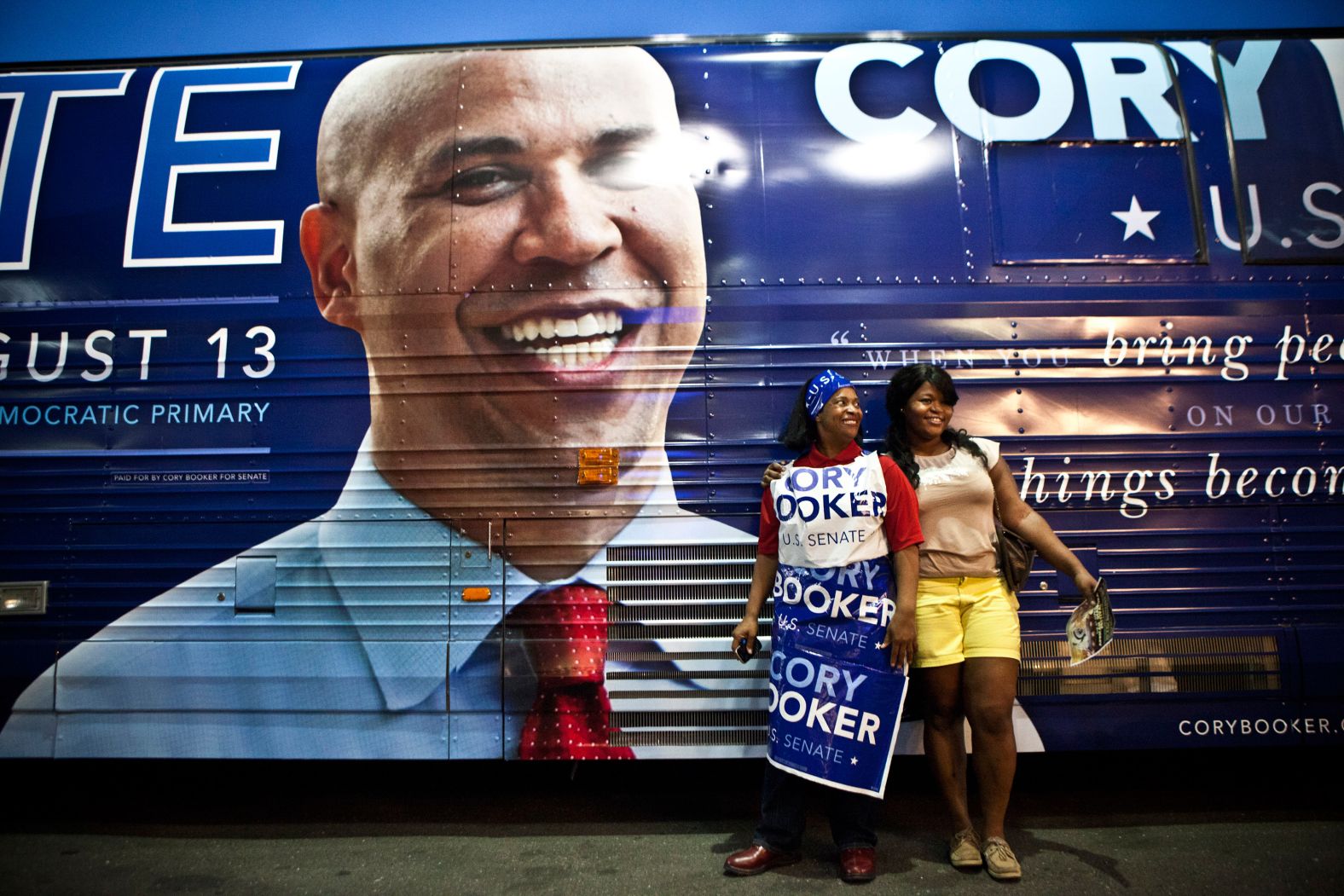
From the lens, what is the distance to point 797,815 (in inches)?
128

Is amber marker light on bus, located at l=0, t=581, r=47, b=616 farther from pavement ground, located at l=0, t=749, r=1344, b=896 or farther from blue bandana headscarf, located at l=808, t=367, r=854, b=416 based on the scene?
blue bandana headscarf, located at l=808, t=367, r=854, b=416

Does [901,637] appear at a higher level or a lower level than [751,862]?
higher

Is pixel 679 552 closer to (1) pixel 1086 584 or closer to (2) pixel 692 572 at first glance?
(2) pixel 692 572

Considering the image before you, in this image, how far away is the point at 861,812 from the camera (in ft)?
10.5

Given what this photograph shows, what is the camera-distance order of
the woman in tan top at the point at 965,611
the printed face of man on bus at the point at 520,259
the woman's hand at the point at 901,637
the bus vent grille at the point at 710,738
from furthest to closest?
1. the printed face of man on bus at the point at 520,259
2. the bus vent grille at the point at 710,738
3. the woman in tan top at the point at 965,611
4. the woman's hand at the point at 901,637

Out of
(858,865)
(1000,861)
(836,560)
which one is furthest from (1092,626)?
(858,865)

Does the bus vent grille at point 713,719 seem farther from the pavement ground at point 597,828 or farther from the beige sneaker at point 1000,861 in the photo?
the beige sneaker at point 1000,861

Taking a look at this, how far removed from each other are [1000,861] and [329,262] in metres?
3.67

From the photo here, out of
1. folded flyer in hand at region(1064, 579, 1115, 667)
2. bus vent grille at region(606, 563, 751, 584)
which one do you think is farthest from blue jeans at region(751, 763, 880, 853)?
folded flyer in hand at region(1064, 579, 1115, 667)

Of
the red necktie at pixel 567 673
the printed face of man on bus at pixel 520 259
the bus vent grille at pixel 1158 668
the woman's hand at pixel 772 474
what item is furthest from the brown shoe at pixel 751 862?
the printed face of man on bus at pixel 520 259

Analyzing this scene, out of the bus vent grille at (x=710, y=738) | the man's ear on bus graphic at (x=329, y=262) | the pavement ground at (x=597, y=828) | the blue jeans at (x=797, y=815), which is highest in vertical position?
the man's ear on bus graphic at (x=329, y=262)

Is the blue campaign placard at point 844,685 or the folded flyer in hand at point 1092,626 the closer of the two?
the blue campaign placard at point 844,685

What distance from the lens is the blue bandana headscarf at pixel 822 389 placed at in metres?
3.20

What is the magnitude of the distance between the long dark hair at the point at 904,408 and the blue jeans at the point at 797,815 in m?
1.24
